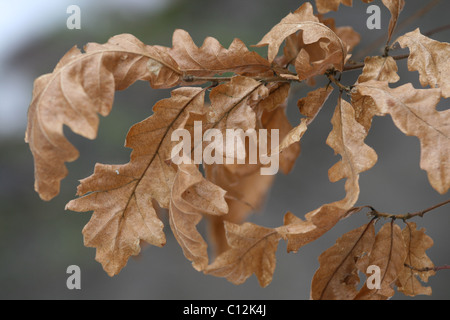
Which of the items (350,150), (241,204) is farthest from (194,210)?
(241,204)

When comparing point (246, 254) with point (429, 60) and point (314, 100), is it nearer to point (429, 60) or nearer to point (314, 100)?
point (314, 100)

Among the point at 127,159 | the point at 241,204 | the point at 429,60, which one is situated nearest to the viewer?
the point at 429,60

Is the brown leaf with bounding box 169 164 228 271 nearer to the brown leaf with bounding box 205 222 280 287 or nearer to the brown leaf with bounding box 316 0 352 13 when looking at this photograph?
the brown leaf with bounding box 205 222 280 287

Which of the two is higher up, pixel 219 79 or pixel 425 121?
pixel 219 79

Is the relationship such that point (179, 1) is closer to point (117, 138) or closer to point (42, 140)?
point (117, 138)

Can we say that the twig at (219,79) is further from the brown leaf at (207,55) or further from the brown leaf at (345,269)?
the brown leaf at (345,269)

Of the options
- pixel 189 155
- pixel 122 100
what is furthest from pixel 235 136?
pixel 122 100

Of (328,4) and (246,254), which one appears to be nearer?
(246,254)
